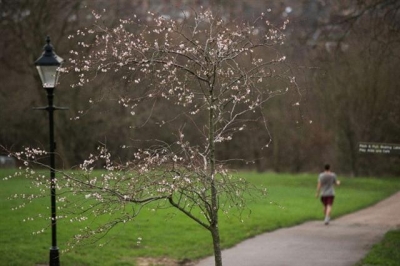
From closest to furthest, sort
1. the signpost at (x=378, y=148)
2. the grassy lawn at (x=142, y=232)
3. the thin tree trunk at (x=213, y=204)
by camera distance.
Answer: the thin tree trunk at (x=213, y=204), the grassy lawn at (x=142, y=232), the signpost at (x=378, y=148)

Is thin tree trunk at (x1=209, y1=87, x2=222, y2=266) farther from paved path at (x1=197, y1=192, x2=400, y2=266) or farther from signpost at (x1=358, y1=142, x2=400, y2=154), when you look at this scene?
signpost at (x1=358, y1=142, x2=400, y2=154)

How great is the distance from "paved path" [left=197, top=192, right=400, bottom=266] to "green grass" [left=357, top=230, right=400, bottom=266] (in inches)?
10.5

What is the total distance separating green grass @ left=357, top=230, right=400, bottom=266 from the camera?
1638 cm

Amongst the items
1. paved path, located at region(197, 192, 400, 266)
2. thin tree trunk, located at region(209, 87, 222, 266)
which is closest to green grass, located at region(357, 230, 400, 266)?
paved path, located at region(197, 192, 400, 266)

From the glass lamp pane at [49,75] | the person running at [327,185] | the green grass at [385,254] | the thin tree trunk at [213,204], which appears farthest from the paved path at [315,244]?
the glass lamp pane at [49,75]

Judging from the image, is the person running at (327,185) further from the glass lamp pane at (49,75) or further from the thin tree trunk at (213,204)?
the thin tree trunk at (213,204)

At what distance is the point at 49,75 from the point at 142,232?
7198 millimetres

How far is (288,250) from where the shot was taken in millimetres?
18422

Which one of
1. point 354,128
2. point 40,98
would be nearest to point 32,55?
point 40,98

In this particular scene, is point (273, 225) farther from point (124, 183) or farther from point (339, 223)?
point (124, 183)

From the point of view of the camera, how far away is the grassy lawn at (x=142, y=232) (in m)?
16.3

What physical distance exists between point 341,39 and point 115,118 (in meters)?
18.8

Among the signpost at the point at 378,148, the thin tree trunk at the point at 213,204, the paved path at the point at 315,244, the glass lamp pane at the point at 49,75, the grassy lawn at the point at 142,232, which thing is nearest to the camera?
the thin tree trunk at the point at 213,204

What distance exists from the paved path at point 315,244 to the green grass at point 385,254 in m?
0.27
